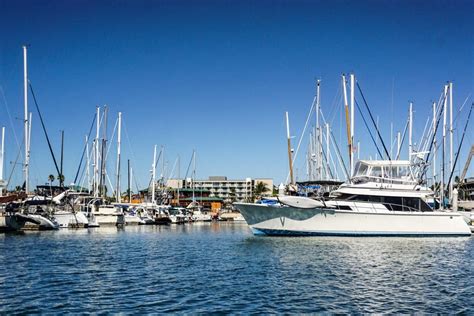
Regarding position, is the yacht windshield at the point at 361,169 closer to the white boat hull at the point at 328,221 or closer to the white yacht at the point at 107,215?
the white boat hull at the point at 328,221

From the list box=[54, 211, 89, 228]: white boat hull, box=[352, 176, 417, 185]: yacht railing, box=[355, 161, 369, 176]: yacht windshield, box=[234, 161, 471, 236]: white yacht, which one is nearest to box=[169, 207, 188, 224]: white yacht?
box=[54, 211, 89, 228]: white boat hull

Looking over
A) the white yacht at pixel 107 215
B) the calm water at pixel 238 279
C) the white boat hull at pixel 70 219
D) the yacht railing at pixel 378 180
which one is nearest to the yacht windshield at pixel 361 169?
the yacht railing at pixel 378 180

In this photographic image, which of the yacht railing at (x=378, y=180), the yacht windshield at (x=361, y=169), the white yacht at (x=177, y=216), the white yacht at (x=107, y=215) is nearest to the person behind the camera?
the yacht railing at (x=378, y=180)

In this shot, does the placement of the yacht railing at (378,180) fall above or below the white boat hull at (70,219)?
above

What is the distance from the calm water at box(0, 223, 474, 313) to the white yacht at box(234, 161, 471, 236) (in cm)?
816

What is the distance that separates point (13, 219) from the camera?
2264 inches

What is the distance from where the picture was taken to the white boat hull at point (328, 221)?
45.0 meters

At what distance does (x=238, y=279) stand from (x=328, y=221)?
24.3 m

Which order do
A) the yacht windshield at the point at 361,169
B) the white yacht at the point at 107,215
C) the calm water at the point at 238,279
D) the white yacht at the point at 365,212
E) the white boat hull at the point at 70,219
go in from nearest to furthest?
the calm water at the point at 238,279, the white yacht at the point at 365,212, the yacht windshield at the point at 361,169, the white boat hull at the point at 70,219, the white yacht at the point at 107,215

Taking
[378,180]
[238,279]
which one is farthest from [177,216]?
[238,279]

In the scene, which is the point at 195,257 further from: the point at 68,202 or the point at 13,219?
the point at 68,202

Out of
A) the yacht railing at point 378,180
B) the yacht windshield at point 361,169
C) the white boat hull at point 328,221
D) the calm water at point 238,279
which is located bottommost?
the calm water at point 238,279

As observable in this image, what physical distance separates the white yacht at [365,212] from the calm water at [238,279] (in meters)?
8.16

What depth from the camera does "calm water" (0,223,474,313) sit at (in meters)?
17.0
